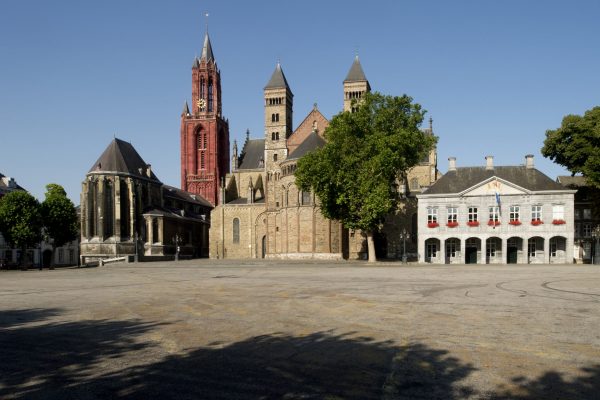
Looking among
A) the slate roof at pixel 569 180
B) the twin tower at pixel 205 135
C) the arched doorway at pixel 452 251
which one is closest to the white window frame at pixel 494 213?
the arched doorway at pixel 452 251

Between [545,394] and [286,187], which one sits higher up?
[286,187]

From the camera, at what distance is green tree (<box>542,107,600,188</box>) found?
52469mm

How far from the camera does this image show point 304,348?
33.7 feet

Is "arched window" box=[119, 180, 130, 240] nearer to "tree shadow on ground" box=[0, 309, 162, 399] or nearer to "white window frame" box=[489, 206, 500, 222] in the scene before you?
"white window frame" box=[489, 206, 500, 222]

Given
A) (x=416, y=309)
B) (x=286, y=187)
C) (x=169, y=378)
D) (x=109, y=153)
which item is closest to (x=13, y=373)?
(x=169, y=378)

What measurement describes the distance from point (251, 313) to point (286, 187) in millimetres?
55289

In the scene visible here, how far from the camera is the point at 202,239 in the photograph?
92.8 meters

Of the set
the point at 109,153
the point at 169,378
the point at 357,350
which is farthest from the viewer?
the point at 109,153

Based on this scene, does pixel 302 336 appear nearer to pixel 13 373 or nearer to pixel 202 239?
pixel 13 373

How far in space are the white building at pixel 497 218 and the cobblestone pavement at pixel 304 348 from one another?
39.4 meters

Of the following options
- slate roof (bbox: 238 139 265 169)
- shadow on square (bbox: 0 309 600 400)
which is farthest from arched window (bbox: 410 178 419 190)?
shadow on square (bbox: 0 309 600 400)

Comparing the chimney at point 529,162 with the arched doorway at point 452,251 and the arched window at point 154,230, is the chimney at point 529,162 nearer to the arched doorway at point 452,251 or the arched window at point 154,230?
the arched doorway at point 452,251

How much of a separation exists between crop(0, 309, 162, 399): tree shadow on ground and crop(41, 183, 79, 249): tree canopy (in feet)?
181

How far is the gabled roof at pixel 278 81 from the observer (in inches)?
3428
